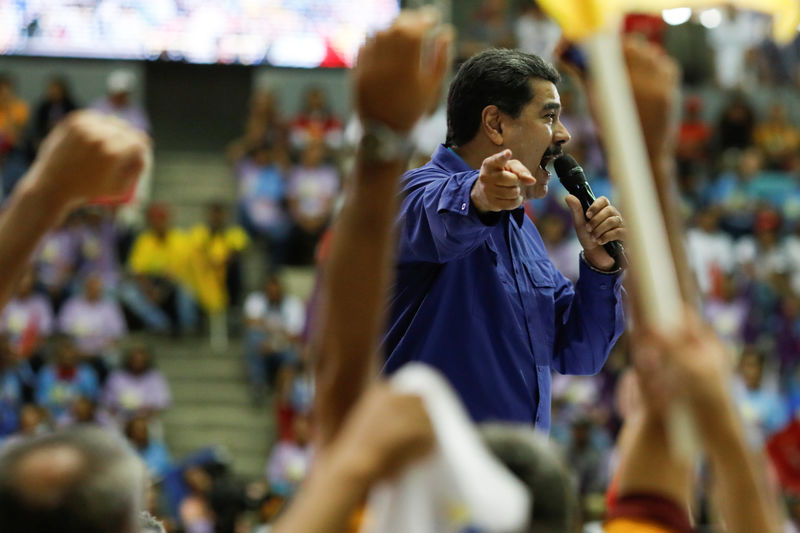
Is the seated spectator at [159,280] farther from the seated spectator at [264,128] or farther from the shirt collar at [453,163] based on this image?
the shirt collar at [453,163]

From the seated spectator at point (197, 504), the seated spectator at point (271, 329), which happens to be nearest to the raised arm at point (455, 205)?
the seated spectator at point (197, 504)

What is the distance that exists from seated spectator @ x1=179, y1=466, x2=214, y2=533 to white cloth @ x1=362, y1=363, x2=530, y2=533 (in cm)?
761

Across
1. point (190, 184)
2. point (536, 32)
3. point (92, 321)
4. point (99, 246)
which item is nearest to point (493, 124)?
point (92, 321)

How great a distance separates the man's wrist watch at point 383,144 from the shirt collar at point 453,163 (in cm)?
183

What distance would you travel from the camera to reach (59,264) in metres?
11.3

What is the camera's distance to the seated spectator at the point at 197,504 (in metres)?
8.81

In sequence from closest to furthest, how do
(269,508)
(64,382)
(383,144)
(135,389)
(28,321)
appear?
(383,144), (269,508), (64,382), (135,389), (28,321)

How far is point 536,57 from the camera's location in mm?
3377

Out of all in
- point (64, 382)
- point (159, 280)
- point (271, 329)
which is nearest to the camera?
point (64, 382)

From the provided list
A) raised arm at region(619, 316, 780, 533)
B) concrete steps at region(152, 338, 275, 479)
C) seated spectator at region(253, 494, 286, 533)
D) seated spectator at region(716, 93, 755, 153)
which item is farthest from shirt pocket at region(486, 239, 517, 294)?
seated spectator at region(716, 93, 755, 153)

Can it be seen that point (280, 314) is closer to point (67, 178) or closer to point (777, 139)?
point (777, 139)

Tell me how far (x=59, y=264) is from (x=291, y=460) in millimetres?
3088

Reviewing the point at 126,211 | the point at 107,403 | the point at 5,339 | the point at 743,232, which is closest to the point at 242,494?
the point at 107,403

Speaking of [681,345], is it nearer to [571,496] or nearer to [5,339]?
[571,496]
